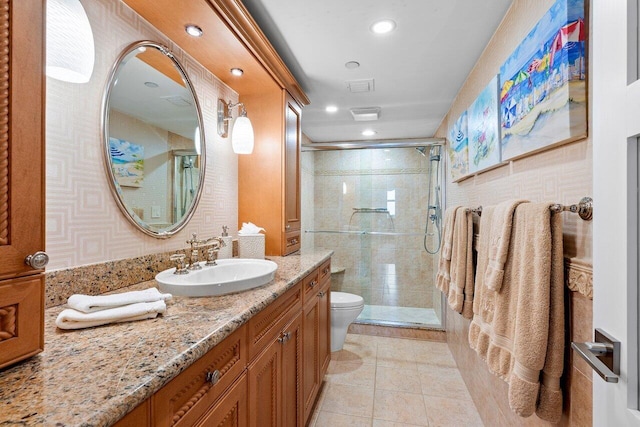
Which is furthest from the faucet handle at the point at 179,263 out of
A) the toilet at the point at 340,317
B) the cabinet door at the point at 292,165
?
the toilet at the point at 340,317

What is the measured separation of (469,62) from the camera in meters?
1.87

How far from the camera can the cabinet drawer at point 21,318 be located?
0.54 meters

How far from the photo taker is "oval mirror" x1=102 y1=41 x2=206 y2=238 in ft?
3.82

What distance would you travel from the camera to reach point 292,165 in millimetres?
2227

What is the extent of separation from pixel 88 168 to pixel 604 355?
151 centimetres

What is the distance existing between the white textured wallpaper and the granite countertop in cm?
24

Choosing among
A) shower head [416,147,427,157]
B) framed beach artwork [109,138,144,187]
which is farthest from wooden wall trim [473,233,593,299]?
shower head [416,147,427,157]

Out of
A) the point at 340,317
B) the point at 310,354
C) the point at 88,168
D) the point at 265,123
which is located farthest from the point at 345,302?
the point at 88,168

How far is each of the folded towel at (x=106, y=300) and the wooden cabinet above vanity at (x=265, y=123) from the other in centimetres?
116

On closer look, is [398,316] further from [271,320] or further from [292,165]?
[271,320]

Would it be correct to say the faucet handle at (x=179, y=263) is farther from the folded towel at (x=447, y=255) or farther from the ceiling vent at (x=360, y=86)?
the ceiling vent at (x=360, y=86)

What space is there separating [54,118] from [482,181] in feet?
6.70

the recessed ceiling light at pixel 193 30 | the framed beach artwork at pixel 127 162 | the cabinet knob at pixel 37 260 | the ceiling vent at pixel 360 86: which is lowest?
the cabinet knob at pixel 37 260

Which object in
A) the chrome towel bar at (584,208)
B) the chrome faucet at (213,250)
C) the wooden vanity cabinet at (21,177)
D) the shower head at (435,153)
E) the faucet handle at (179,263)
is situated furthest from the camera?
the shower head at (435,153)
